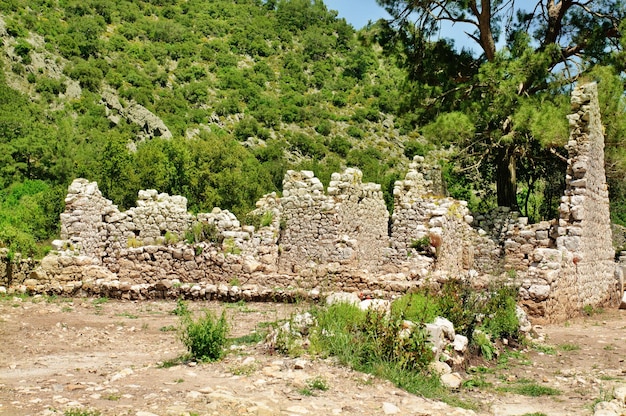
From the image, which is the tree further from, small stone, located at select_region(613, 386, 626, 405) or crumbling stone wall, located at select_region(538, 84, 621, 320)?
small stone, located at select_region(613, 386, 626, 405)

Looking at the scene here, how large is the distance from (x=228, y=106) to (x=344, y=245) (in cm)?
4121

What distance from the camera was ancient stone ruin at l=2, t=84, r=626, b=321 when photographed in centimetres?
1295

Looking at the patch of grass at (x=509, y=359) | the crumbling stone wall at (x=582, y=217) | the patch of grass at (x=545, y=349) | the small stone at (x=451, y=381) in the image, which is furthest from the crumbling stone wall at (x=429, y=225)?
the small stone at (x=451, y=381)

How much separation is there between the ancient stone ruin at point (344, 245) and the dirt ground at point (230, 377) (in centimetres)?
257

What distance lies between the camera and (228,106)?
54562mm

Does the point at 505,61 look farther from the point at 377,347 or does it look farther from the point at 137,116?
the point at 137,116

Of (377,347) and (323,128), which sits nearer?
(377,347)

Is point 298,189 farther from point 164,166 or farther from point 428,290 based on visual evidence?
point 164,166

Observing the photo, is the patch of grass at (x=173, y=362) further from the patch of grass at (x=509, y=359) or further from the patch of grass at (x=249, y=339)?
the patch of grass at (x=509, y=359)

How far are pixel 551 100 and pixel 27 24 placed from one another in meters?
50.6

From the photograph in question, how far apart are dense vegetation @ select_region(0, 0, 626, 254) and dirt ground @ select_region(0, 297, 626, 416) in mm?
8415

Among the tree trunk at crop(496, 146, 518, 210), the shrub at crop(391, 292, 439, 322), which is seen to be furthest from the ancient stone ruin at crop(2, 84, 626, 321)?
the shrub at crop(391, 292, 439, 322)

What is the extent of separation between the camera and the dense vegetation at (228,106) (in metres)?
21.1

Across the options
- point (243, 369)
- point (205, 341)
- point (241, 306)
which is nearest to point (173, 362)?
point (205, 341)
